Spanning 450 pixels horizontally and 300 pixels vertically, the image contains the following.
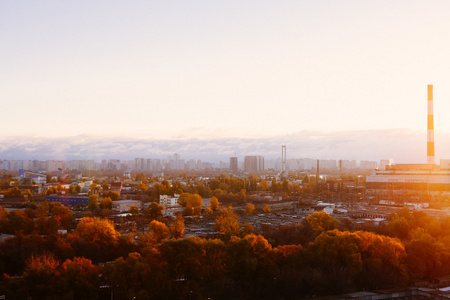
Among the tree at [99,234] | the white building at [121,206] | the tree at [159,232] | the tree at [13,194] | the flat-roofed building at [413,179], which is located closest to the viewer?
the tree at [99,234]

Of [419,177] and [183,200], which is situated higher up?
[419,177]

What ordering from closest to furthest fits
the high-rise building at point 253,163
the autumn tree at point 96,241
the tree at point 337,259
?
the tree at point 337,259 < the autumn tree at point 96,241 < the high-rise building at point 253,163

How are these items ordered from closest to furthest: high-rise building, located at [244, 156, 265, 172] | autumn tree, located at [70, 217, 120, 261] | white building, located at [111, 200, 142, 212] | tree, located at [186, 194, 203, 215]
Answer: autumn tree, located at [70, 217, 120, 261] < tree, located at [186, 194, 203, 215] < white building, located at [111, 200, 142, 212] < high-rise building, located at [244, 156, 265, 172]

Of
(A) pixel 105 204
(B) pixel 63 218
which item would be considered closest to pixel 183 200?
(A) pixel 105 204

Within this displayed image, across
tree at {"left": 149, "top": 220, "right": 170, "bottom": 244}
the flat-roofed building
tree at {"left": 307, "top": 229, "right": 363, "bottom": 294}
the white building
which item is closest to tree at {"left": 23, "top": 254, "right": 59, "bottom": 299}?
tree at {"left": 149, "top": 220, "right": 170, "bottom": 244}

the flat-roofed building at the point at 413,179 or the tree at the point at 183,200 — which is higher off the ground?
the flat-roofed building at the point at 413,179

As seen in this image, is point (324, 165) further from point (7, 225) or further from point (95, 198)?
point (7, 225)

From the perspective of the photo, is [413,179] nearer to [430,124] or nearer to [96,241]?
[430,124]

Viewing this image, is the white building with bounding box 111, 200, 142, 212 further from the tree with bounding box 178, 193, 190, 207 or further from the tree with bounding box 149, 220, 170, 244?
the tree with bounding box 149, 220, 170, 244

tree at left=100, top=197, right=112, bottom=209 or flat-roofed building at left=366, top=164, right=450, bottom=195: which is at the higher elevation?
flat-roofed building at left=366, top=164, right=450, bottom=195

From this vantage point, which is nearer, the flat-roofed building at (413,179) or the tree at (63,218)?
the tree at (63,218)

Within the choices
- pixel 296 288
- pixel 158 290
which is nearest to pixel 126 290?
pixel 158 290

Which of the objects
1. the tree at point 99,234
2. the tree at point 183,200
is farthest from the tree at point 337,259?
the tree at point 183,200

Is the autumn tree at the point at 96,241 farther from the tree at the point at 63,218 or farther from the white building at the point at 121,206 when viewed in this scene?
the white building at the point at 121,206
